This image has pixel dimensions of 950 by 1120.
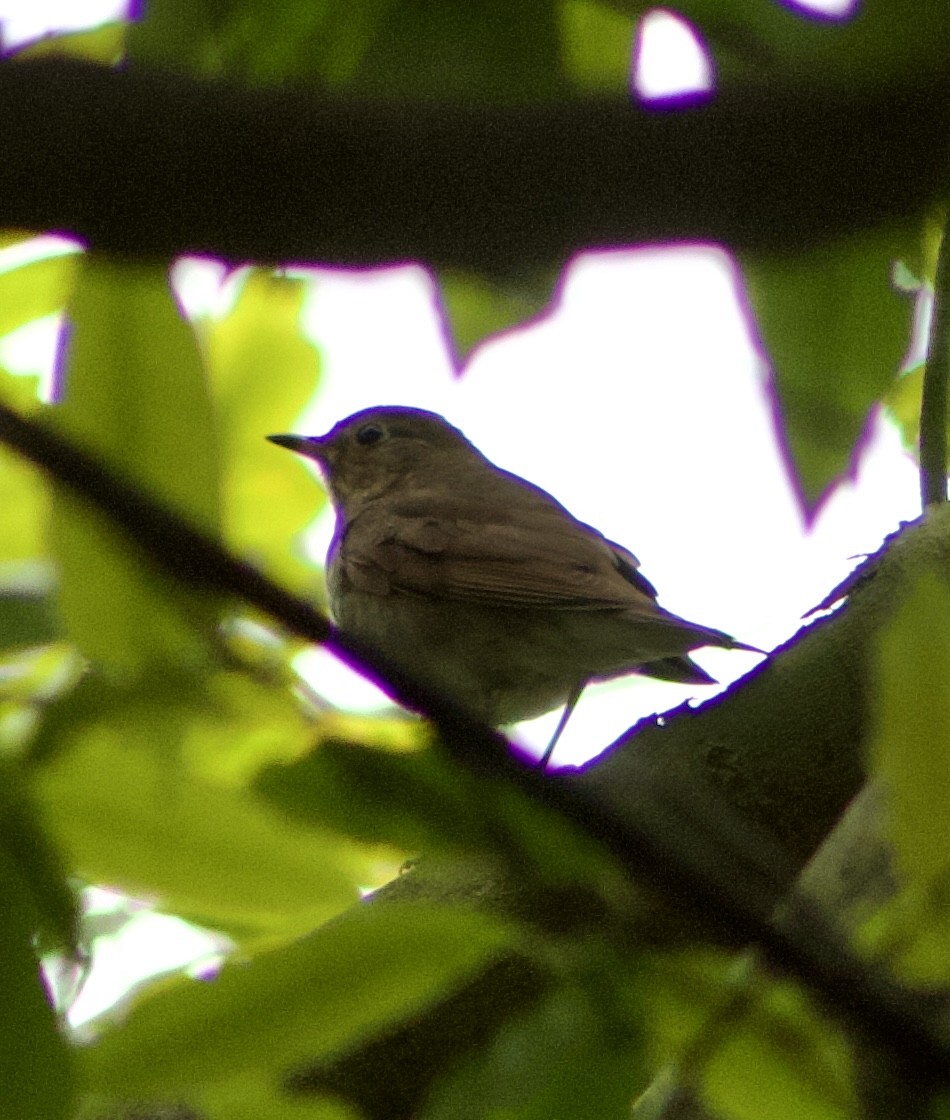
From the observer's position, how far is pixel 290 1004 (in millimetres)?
942

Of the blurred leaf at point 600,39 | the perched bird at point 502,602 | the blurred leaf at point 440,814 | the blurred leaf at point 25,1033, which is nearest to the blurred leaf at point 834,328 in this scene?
the blurred leaf at point 600,39

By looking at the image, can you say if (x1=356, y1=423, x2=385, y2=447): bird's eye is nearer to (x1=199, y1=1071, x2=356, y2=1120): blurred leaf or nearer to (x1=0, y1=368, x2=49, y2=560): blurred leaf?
(x1=0, y1=368, x2=49, y2=560): blurred leaf

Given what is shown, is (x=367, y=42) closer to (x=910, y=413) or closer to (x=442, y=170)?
(x=442, y=170)

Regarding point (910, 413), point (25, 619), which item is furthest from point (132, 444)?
point (910, 413)

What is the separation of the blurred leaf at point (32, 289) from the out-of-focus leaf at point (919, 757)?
1.15 metres

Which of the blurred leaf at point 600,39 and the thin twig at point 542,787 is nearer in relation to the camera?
the thin twig at point 542,787

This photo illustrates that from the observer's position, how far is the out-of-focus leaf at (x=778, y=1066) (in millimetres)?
944

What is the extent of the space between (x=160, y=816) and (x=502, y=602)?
13.3 feet

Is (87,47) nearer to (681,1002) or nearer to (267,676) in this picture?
(267,676)

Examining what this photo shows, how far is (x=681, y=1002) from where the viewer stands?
37.7 inches

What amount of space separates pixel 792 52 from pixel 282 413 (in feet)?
4.10

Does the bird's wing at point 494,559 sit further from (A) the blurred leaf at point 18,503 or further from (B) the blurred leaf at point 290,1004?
(B) the blurred leaf at point 290,1004

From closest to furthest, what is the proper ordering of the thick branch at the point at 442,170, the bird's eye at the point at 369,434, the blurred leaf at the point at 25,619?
1. the thick branch at the point at 442,170
2. the blurred leaf at the point at 25,619
3. the bird's eye at the point at 369,434

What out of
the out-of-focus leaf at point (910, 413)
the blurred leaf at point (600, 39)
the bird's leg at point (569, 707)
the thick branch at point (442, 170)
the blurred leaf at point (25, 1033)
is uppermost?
the blurred leaf at point (600, 39)
